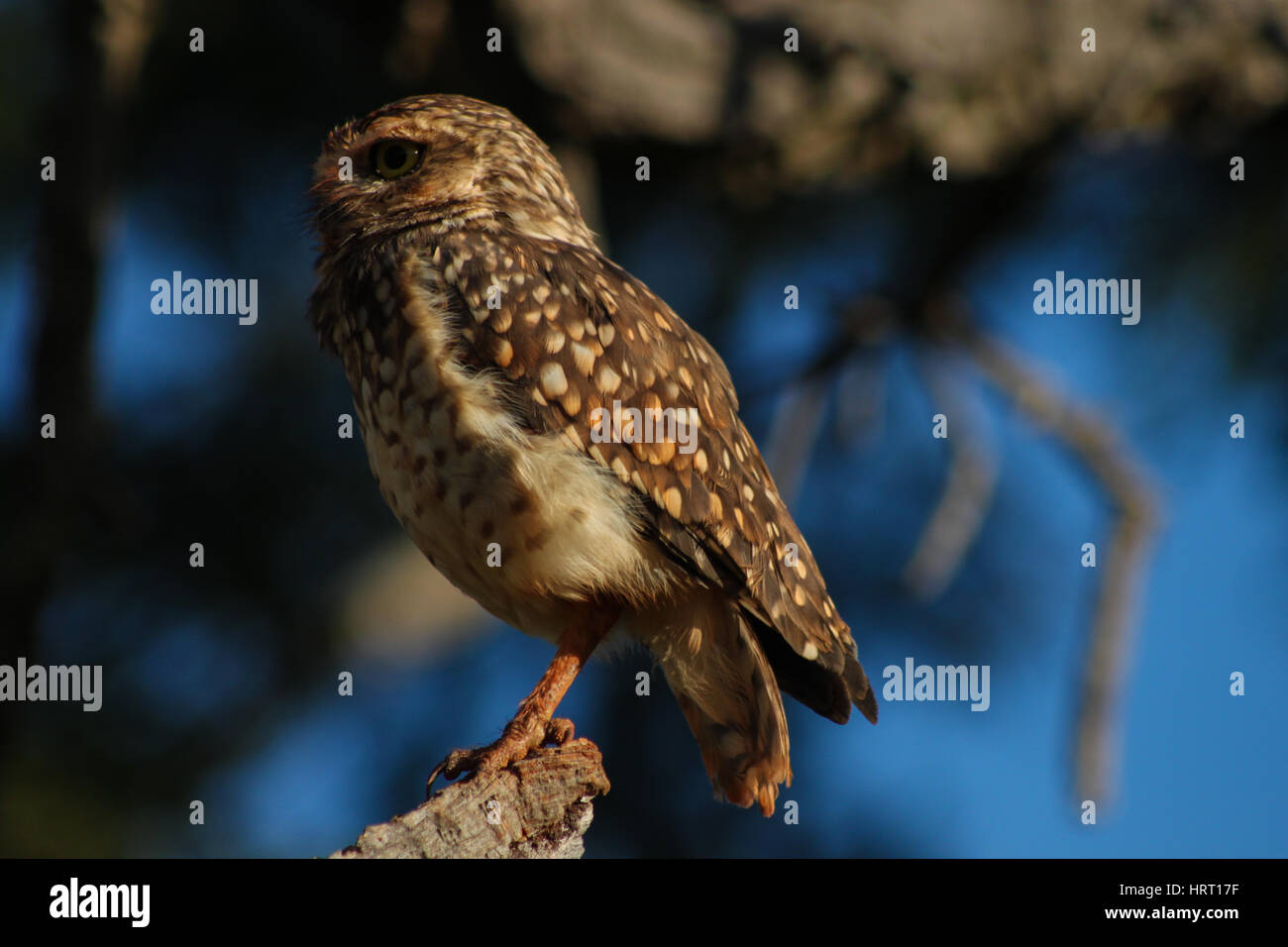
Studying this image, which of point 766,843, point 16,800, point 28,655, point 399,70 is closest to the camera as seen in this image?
point 28,655

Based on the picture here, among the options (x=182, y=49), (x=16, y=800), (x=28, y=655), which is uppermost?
(x=182, y=49)

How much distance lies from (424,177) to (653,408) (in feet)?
2.89

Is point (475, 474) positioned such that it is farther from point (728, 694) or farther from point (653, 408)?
point (728, 694)

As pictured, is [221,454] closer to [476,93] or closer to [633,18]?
[476,93]

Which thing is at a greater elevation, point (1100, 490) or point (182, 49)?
point (182, 49)

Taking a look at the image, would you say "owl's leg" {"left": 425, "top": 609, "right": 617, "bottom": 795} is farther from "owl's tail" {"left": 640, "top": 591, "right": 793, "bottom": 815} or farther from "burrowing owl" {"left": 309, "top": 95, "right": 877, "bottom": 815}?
"owl's tail" {"left": 640, "top": 591, "right": 793, "bottom": 815}

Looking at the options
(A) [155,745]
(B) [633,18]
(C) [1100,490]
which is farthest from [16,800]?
(C) [1100,490]

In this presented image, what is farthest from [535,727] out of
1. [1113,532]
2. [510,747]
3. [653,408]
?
[1113,532]

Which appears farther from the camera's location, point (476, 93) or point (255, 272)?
point (255, 272)

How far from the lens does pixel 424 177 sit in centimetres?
321

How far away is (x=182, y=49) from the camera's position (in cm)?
584

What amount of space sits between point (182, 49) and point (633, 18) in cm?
223

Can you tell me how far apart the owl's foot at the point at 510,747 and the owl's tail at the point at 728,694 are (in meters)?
0.47

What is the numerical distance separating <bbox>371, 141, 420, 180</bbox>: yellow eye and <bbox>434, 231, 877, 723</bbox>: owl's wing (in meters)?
0.33
